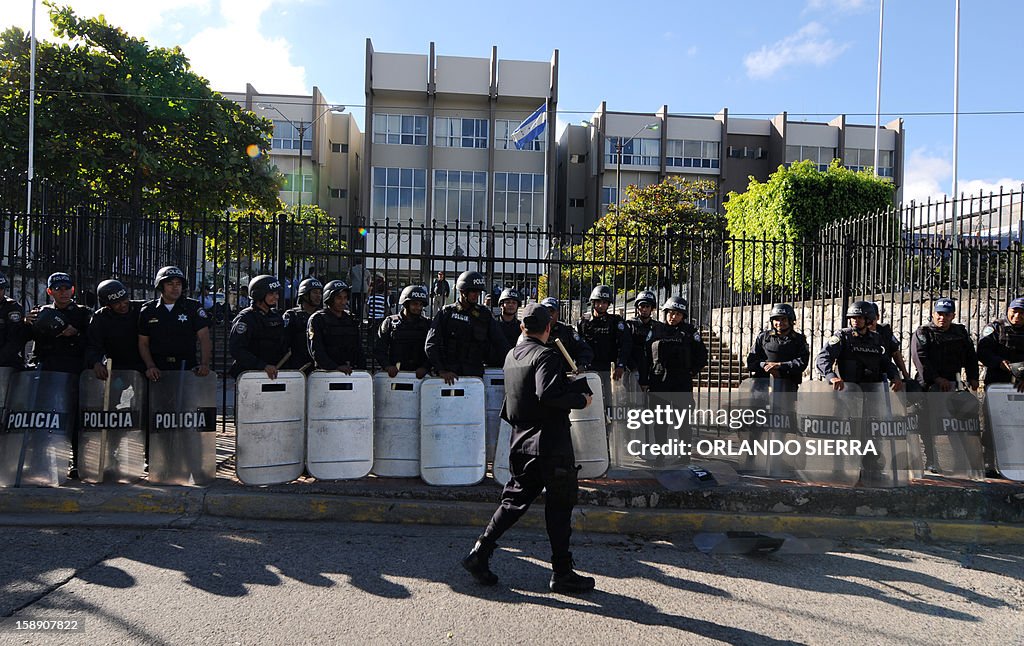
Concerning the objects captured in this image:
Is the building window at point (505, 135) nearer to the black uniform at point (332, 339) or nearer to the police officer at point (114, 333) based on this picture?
the black uniform at point (332, 339)

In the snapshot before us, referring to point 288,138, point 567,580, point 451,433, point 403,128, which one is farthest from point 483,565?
point 288,138

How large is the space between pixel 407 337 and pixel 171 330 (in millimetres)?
2176

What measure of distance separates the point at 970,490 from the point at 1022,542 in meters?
0.55

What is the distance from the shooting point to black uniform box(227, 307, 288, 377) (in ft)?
20.0

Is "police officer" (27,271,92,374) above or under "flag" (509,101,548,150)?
under

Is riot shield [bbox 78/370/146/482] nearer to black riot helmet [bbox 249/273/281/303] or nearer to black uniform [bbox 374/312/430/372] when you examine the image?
black riot helmet [bbox 249/273/281/303]

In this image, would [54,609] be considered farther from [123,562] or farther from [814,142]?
[814,142]

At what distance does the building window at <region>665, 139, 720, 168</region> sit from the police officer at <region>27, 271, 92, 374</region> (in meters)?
45.0

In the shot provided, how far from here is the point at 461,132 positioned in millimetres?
39469

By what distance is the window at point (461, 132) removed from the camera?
3931 cm

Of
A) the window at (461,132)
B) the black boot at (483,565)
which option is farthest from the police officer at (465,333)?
the window at (461,132)

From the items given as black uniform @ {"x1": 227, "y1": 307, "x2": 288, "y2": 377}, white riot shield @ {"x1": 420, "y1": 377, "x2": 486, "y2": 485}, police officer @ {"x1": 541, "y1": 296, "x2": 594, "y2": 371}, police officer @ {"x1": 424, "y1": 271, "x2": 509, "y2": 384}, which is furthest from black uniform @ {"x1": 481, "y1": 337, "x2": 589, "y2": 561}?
black uniform @ {"x1": 227, "y1": 307, "x2": 288, "y2": 377}

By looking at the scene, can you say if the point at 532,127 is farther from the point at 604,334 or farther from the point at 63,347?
the point at 63,347

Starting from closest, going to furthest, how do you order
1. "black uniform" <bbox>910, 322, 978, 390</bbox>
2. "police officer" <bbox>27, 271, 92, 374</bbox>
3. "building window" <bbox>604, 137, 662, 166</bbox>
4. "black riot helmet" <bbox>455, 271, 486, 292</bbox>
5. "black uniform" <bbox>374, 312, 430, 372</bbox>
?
"police officer" <bbox>27, 271, 92, 374</bbox> < "black riot helmet" <bbox>455, 271, 486, 292</bbox> < "black uniform" <bbox>374, 312, 430, 372</bbox> < "black uniform" <bbox>910, 322, 978, 390</bbox> < "building window" <bbox>604, 137, 662, 166</bbox>
